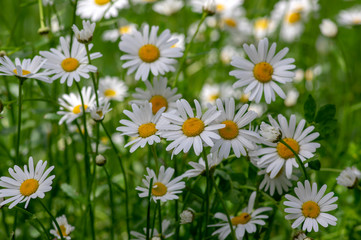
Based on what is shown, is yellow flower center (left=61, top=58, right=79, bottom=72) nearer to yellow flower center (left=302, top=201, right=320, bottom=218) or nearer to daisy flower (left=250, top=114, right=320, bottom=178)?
daisy flower (left=250, top=114, right=320, bottom=178)

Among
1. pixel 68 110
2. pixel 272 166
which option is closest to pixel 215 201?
pixel 272 166

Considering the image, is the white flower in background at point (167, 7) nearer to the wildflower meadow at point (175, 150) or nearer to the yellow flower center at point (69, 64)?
the wildflower meadow at point (175, 150)

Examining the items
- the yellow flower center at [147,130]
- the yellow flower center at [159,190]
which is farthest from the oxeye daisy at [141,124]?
the yellow flower center at [159,190]

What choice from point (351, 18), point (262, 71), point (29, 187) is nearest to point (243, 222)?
point (262, 71)

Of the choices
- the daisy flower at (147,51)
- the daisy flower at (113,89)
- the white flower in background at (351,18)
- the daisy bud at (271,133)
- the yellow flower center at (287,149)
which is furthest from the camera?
the white flower in background at (351,18)

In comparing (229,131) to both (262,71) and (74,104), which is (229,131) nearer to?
(262,71)
